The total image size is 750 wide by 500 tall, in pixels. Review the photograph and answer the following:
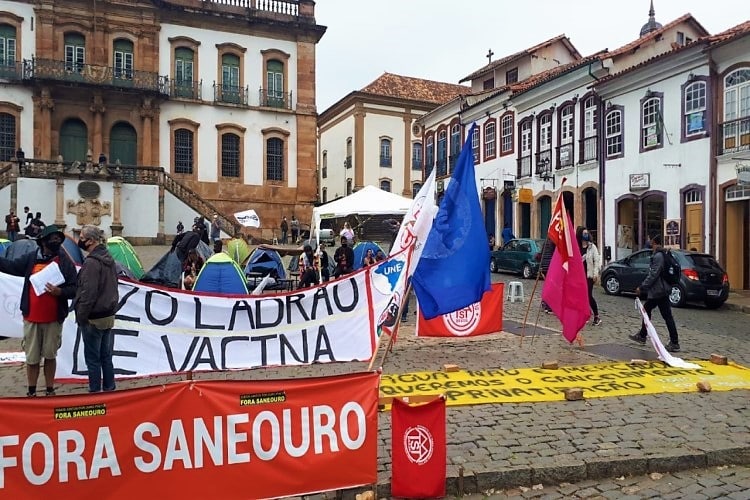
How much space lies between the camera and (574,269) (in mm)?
9086

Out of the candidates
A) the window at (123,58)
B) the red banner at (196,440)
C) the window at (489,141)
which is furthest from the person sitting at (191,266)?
the window at (123,58)

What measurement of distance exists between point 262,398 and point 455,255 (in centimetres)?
351

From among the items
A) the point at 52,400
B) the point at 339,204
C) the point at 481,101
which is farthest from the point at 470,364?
the point at 481,101

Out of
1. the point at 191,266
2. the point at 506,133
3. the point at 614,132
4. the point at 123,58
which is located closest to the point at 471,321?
the point at 191,266

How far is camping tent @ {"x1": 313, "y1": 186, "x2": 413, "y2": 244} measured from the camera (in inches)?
693

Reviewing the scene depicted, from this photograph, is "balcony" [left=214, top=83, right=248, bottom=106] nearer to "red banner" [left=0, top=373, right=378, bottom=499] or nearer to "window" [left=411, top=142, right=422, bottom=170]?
"window" [left=411, top=142, right=422, bottom=170]

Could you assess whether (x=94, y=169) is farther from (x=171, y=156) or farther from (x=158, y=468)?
(x=158, y=468)

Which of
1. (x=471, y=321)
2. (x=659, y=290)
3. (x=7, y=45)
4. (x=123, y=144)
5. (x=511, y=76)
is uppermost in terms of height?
(x=7, y=45)

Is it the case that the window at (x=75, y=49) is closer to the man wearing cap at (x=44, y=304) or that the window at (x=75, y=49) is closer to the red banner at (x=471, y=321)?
the red banner at (x=471, y=321)

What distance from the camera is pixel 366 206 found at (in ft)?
58.5

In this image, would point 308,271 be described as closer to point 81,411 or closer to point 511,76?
point 81,411

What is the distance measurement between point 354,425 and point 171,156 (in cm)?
3478

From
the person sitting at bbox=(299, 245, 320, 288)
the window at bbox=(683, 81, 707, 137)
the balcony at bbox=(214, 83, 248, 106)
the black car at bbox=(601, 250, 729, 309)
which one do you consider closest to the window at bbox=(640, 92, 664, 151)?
the window at bbox=(683, 81, 707, 137)

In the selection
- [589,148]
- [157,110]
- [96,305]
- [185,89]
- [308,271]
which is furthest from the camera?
[185,89]
